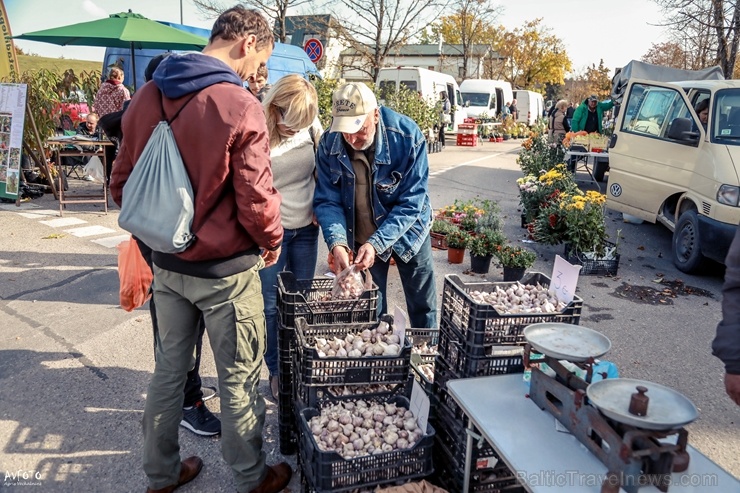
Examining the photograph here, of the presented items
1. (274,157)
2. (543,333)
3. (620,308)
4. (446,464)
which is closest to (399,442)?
(446,464)

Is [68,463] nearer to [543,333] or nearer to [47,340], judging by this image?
[47,340]

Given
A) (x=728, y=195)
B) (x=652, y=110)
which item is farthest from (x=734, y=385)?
(x=652, y=110)

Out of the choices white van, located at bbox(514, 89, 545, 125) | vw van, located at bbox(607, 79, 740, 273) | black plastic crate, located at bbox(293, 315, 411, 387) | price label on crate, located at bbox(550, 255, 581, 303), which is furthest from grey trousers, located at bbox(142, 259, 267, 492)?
white van, located at bbox(514, 89, 545, 125)

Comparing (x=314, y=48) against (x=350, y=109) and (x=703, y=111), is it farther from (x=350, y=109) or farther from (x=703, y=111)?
(x=350, y=109)

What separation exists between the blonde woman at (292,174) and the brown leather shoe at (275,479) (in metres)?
0.84

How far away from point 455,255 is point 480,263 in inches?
16.6

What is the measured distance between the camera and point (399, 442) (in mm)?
2402

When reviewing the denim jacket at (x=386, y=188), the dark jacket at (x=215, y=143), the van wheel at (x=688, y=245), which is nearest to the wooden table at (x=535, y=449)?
the dark jacket at (x=215, y=143)

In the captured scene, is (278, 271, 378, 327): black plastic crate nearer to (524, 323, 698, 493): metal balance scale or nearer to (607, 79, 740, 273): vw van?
(524, 323, 698, 493): metal balance scale

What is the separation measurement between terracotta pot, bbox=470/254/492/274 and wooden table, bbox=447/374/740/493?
432 centimetres

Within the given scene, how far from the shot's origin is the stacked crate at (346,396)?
2.28 metres

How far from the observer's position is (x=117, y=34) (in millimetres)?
8141

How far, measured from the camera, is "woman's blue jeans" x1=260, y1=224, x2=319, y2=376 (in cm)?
353

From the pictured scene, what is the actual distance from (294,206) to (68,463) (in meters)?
1.89
